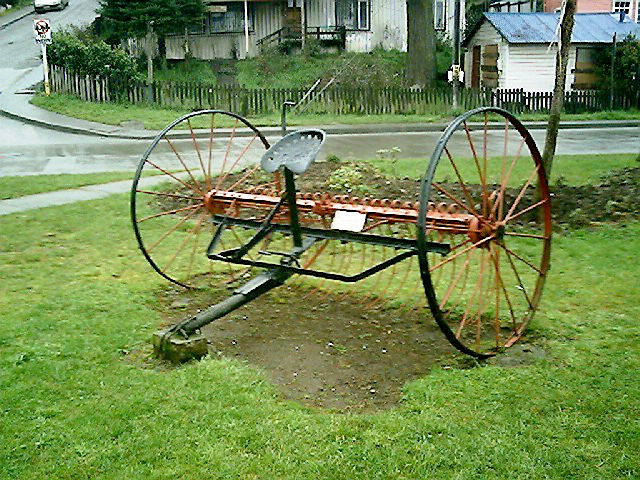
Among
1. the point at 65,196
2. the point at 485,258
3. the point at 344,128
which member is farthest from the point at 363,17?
the point at 485,258

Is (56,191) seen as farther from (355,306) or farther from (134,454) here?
(134,454)

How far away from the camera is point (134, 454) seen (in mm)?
4230

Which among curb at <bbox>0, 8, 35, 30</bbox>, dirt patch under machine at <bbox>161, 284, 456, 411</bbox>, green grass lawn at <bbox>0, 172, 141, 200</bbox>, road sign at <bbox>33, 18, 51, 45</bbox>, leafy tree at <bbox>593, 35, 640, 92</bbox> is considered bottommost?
dirt patch under machine at <bbox>161, 284, 456, 411</bbox>

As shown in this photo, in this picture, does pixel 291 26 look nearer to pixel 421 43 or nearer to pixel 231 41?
pixel 231 41

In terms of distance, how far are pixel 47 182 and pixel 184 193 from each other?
2.92m

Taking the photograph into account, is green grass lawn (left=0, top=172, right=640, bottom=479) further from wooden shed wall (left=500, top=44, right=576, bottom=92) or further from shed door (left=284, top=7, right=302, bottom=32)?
shed door (left=284, top=7, right=302, bottom=32)

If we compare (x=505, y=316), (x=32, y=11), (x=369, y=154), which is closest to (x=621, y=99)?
(x=369, y=154)

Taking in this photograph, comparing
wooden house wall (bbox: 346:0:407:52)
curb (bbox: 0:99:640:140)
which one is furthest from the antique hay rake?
wooden house wall (bbox: 346:0:407:52)

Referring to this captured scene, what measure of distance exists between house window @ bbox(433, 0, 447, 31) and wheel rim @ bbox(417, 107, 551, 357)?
106 ft

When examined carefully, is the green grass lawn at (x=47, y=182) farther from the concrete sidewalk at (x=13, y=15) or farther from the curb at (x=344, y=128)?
the concrete sidewalk at (x=13, y=15)

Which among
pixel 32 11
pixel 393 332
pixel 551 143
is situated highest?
pixel 32 11

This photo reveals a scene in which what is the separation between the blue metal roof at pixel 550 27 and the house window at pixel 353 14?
7980 mm

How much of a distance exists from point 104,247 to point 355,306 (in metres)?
3.37

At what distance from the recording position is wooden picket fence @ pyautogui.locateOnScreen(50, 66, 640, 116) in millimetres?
26438
